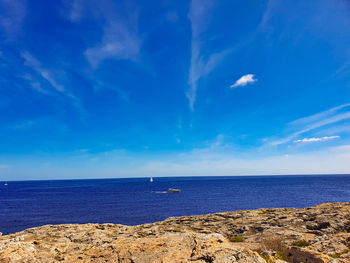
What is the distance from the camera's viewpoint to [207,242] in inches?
448

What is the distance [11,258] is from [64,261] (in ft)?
8.79

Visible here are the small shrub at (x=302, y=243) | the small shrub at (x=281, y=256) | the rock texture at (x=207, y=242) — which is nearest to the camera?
the rock texture at (x=207, y=242)

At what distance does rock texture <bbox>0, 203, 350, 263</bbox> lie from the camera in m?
10.6

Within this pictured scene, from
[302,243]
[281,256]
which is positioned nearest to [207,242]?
[281,256]

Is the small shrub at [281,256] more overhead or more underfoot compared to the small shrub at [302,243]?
more overhead

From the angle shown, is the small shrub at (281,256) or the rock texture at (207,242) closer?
the rock texture at (207,242)

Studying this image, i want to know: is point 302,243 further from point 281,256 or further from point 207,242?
point 207,242

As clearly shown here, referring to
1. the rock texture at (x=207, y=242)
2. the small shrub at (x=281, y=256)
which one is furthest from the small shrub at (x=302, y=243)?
the small shrub at (x=281, y=256)

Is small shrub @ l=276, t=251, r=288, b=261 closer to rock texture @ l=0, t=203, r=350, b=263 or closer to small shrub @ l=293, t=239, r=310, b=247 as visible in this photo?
rock texture @ l=0, t=203, r=350, b=263

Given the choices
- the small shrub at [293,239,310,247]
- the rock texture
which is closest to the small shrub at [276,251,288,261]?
the rock texture

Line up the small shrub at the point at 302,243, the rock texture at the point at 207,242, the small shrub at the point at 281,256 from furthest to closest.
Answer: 1. the small shrub at the point at 302,243
2. the small shrub at the point at 281,256
3. the rock texture at the point at 207,242

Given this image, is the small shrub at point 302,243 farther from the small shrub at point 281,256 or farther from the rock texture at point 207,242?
the small shrub at point 281,256

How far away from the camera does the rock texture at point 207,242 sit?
10.6 metres

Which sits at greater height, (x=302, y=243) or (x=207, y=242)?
(x=207, y=242)
